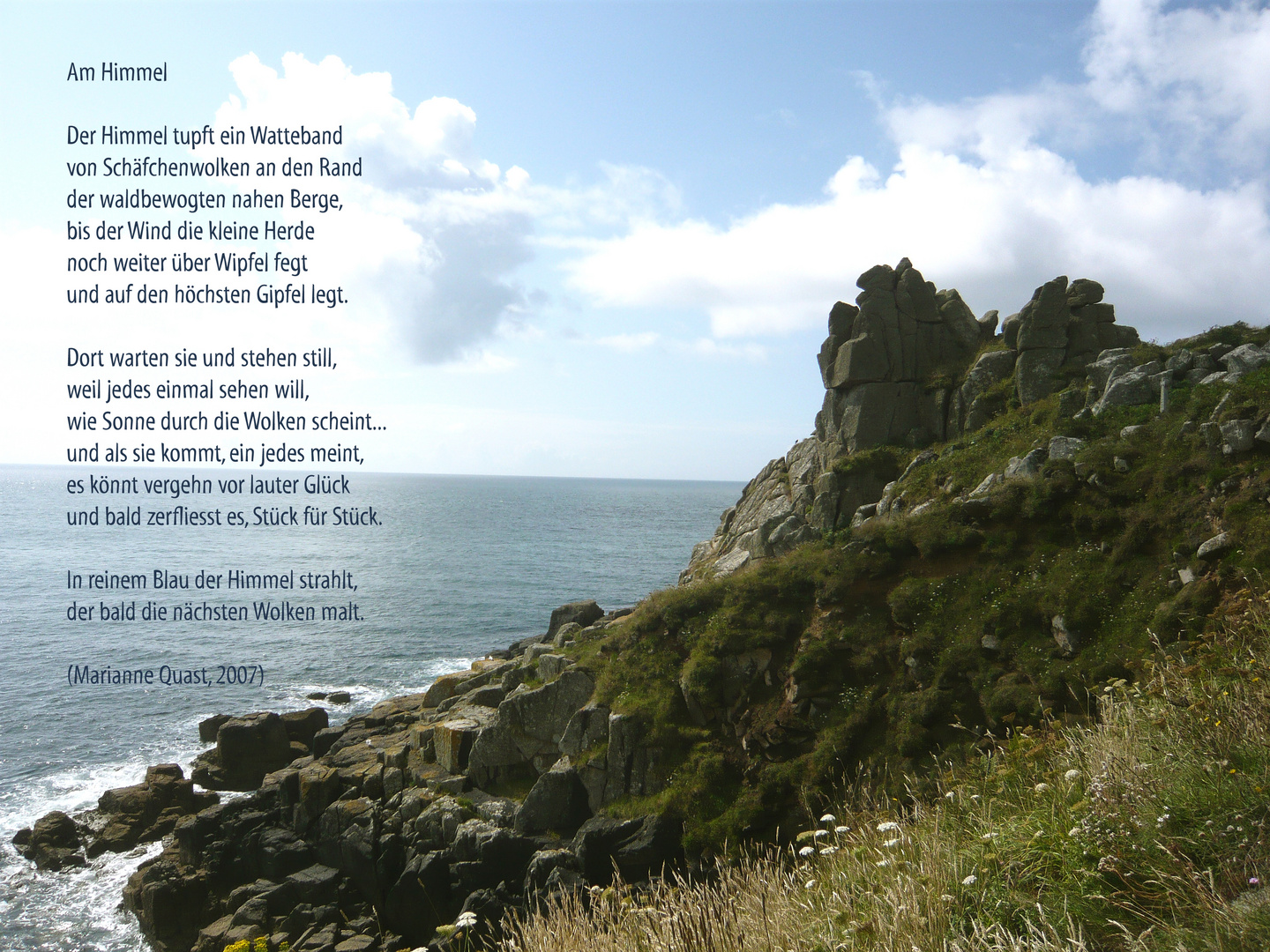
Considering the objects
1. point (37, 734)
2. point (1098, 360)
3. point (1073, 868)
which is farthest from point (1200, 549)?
point (37, 734)

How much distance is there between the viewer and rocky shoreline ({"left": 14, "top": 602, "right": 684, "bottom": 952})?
71.3ft

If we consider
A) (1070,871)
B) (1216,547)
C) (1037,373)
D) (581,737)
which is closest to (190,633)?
(581,737)

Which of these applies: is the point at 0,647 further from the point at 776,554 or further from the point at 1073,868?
the point at 1073,868

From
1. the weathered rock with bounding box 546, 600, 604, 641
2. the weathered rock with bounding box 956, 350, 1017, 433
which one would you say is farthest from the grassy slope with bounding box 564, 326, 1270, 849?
the weathered rock with bounding box 546, 600, 604, 641

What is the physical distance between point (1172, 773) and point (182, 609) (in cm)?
7159

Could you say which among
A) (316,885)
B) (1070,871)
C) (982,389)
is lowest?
(316,885)

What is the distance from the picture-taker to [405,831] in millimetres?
24156

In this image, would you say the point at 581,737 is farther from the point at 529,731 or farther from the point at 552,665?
the point at 552,665

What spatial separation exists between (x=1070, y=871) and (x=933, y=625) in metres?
17.5

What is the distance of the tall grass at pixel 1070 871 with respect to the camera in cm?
609

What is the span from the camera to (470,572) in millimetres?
85875

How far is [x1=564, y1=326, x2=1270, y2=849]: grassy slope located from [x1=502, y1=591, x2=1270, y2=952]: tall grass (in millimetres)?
10765

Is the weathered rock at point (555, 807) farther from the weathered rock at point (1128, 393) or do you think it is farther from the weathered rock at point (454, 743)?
the weathered rock at point (1128, 393)

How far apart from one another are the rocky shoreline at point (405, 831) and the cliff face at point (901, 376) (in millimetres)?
11750
